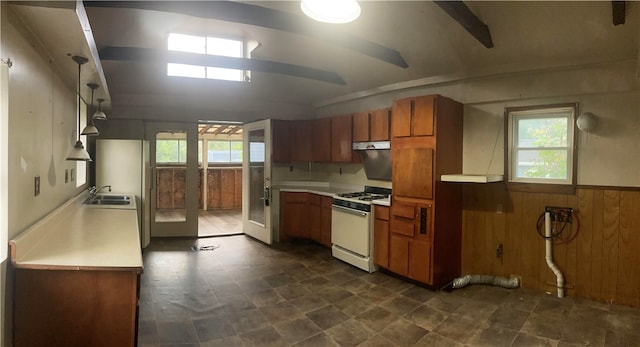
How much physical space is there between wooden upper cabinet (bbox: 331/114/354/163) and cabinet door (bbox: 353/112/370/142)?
A: 4.1 inches

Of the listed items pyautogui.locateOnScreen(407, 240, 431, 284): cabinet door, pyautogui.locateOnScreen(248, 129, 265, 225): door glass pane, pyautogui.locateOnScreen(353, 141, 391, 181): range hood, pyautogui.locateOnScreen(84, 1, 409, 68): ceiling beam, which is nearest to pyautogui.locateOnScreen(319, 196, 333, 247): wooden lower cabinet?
pyautogui.locateOnScreen(353, 141, 391, 181): range hood

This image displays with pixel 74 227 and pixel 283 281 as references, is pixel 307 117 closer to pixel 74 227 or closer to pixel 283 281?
pixel 283 281

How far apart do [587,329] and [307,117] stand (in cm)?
491

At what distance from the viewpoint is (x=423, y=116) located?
3.41 metres

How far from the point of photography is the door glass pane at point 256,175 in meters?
5.46

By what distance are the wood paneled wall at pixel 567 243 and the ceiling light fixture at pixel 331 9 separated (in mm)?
2597

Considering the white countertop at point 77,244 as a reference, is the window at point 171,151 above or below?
above

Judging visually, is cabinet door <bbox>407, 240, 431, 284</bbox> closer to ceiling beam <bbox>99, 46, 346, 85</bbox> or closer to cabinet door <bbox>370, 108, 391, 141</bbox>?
cabinet door <bbox>370, 108, 391, 141</bbox>

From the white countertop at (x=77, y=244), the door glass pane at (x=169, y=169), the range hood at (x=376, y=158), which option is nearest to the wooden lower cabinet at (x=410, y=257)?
the range hood at (x=376, y=158)

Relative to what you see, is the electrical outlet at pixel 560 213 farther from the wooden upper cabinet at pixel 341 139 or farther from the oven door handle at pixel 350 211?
the wooden upper cabinet at pixel 341 139

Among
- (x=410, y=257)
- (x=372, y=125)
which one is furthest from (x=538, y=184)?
(x=372, y=125)

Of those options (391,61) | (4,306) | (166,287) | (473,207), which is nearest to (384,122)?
(391,61)

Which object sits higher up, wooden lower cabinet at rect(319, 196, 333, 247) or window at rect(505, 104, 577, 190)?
window at rect(505, 104, 577, 190)

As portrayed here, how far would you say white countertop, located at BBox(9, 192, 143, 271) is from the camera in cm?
158
